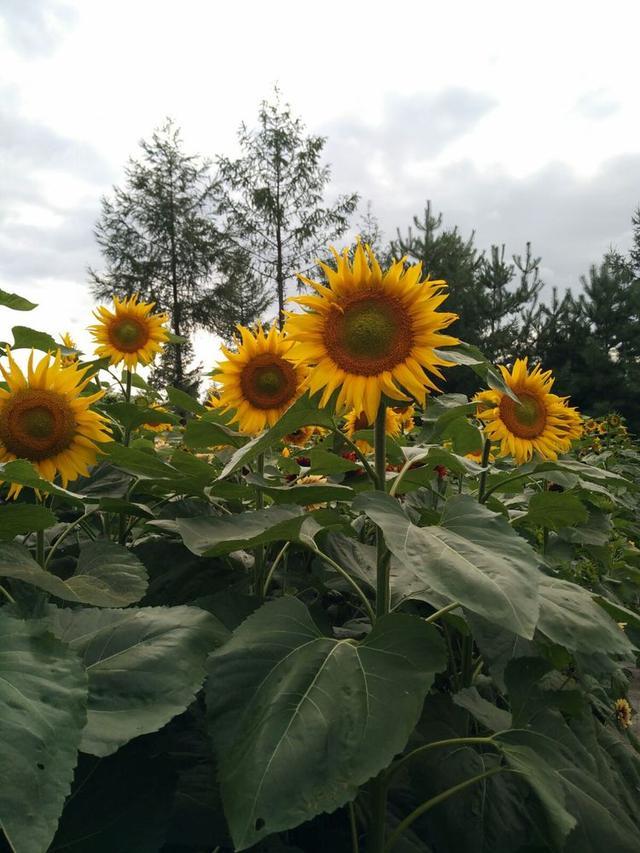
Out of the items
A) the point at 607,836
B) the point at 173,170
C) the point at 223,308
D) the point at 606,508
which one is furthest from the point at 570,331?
the point at 607,836

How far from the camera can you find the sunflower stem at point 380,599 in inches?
47.6

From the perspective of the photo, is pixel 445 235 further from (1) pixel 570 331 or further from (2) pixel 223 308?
(2) pixel 223 308

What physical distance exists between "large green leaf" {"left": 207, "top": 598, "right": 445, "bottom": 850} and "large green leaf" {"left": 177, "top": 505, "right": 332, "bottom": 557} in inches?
4.6

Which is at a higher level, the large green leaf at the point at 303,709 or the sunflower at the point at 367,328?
the sunflower at the point at 367,328

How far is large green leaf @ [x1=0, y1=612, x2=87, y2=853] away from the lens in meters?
0.69

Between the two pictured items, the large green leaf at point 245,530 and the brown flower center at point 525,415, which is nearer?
the large green leaf at point 245,530

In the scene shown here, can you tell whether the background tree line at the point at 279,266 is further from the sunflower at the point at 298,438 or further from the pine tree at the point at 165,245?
the sunflower at the point at 298,438

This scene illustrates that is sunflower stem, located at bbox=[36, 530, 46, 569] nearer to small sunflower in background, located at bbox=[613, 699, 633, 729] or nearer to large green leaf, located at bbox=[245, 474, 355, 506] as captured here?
large green leaf, located at bbox=[245, 474, 355, 506]

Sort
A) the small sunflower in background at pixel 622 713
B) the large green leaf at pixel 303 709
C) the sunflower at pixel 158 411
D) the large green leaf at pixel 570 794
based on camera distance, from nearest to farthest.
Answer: the large green leaf at pixel 303 709
the large green leaf at pixel 570 794
the sunflower at pixel 158 411
the small sunflower in background at pixel 622 713

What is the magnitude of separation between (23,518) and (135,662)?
1.27 feet

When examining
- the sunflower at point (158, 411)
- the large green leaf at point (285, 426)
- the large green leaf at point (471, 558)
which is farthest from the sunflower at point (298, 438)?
the large green leaf at point (471, 558)

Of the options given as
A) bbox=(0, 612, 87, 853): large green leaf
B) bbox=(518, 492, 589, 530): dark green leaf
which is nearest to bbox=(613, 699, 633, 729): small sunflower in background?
bbox=(518, 492, 589, 530): dark green leaf

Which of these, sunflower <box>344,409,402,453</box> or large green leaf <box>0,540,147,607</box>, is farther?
sunflower <box>344,409,402,453</box>

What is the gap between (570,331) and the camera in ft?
89.0
